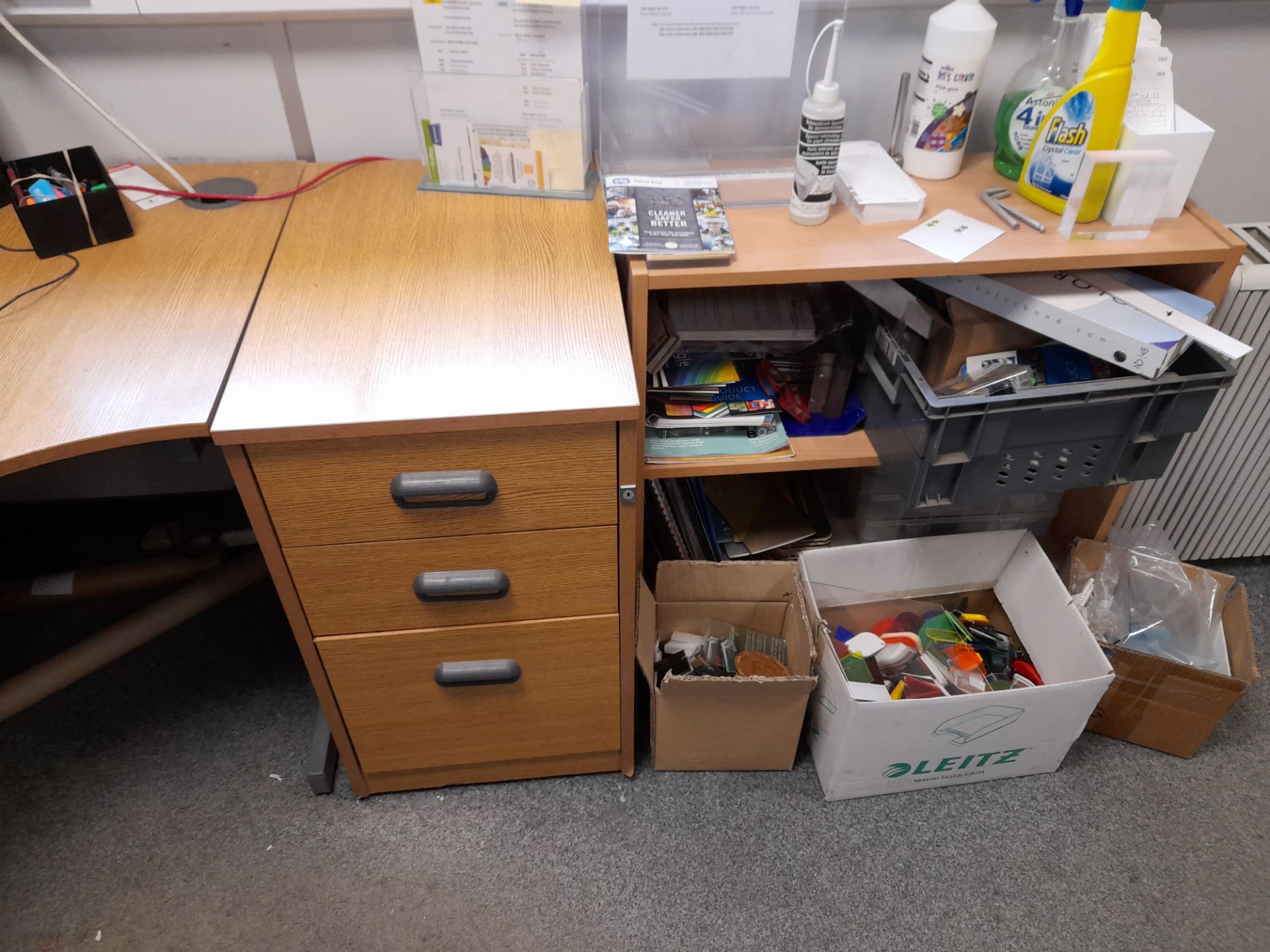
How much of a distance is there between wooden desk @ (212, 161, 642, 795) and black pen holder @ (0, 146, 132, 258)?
0.71 feet

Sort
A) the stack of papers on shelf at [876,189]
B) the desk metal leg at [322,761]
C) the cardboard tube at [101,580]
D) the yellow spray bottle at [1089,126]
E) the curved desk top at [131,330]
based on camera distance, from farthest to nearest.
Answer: the cardboard tube at [101,580], the desk metal leg at [322,761], the stack of papers on shelf at [876,189], the yellow spray bottle at [1089,126], the curved desk top at [131,330]

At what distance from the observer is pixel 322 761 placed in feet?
4.42

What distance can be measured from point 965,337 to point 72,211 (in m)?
1.14

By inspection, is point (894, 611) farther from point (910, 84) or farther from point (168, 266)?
point (168, 266)

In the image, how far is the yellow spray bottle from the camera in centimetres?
101

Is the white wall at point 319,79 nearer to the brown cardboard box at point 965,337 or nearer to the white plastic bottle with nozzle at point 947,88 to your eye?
the white plastic bottle with nozzle at point 947,88

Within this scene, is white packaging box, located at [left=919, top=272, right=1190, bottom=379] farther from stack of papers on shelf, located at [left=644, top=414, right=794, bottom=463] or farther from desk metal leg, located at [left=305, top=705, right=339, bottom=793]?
desk metal leg, located at [left=305, top=705, right=339, bottom=793]

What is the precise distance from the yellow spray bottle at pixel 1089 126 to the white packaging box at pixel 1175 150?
0.01 meters

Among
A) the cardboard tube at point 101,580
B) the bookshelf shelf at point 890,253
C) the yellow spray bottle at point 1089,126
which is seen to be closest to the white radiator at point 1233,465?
the bookshelf shelf at point 890,253

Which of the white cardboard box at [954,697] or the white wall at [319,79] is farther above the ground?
the white wall at [319,79]

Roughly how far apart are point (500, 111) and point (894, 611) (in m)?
1.00

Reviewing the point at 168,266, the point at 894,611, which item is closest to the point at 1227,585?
the point at 894,611

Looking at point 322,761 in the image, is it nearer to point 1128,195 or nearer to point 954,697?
point 954,697

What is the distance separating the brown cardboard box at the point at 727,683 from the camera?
124 centimetres
